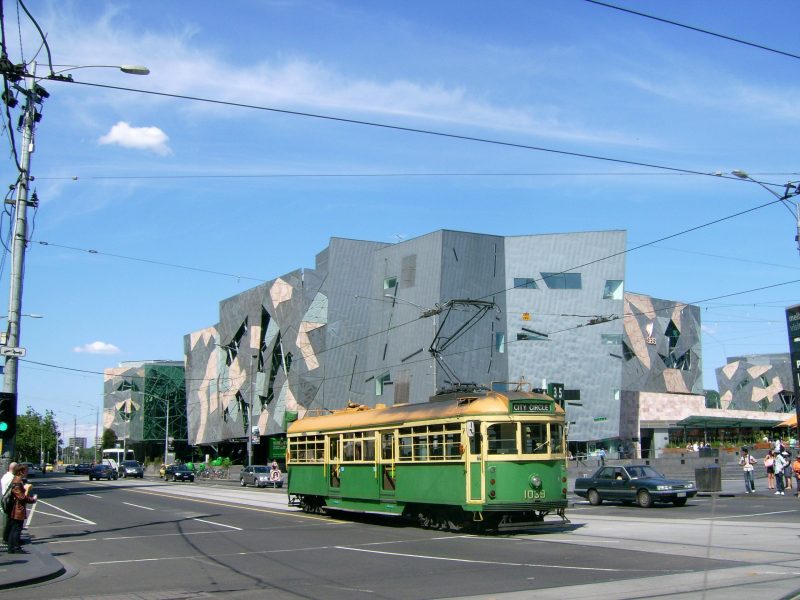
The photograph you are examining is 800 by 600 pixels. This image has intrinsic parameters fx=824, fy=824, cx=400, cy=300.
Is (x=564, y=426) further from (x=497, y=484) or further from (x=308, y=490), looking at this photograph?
(x=308, y=490)

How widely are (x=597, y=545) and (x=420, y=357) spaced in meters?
38.8

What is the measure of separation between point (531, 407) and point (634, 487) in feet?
31.7

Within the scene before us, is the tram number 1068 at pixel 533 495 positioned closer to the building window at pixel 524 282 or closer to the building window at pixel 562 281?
the building window at pixel 524 282

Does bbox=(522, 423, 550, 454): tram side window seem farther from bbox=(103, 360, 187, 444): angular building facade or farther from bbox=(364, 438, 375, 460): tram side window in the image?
bbox=(103, 360, 187, 444): angular building facade

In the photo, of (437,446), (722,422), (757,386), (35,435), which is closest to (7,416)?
(437,446)

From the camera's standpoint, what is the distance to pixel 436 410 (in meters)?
19.4

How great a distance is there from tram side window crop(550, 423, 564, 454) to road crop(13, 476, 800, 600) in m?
1.85

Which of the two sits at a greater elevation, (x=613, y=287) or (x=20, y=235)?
(x=613, y=287)

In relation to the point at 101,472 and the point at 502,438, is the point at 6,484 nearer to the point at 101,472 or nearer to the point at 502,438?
the point at 502,438

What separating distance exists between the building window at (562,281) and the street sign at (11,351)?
4208 cm

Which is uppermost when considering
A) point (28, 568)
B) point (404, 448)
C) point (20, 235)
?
point (20, 235)

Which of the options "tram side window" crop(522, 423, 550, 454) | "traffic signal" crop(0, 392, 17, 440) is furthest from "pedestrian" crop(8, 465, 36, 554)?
"tram side window" crop(522, 423, 550, 454)

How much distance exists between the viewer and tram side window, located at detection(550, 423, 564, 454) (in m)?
18.5

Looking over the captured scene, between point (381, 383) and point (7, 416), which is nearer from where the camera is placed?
point (7, 416)
